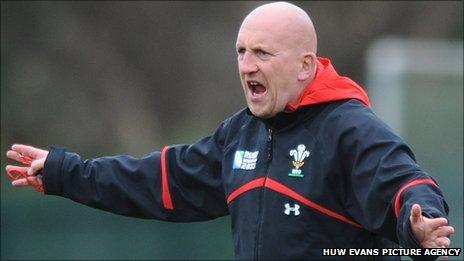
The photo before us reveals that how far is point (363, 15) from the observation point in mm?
11789

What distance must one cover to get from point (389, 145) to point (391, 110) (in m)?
4.26

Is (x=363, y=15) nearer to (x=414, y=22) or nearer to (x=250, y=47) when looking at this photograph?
(x=414, y=22)

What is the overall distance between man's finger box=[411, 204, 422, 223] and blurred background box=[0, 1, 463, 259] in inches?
159

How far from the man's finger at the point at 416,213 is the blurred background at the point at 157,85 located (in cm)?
403

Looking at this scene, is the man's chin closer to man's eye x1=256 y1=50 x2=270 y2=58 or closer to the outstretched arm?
man's eye x1=256 y1=50 x2=270 y2=58

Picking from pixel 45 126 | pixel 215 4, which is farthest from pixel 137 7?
pixel 45 126

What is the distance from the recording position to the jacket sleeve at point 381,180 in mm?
3783

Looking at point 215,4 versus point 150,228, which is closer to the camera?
point 150,228

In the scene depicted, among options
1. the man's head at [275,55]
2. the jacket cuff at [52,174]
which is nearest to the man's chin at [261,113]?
the man's head at [275,55]

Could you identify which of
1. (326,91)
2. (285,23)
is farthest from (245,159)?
(285,23)

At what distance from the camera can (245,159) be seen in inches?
175

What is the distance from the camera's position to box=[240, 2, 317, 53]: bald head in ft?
14.2

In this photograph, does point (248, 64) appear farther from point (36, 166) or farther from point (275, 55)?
point (36, 166)

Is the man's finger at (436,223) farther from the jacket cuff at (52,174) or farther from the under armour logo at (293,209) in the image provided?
the jacket cuff at (52,174)
